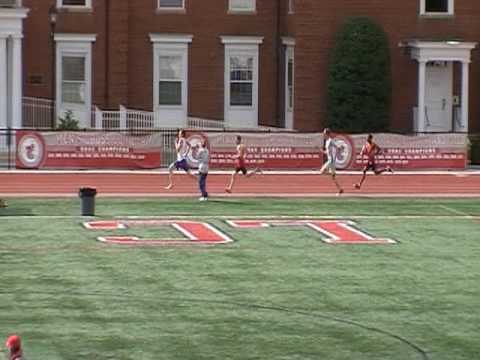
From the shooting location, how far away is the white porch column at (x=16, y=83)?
49.8m

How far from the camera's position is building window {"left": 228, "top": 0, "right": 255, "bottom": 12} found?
5416 cm

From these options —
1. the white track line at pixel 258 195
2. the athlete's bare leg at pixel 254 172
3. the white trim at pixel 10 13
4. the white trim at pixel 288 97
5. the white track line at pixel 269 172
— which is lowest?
the white track line at pixel 258 195

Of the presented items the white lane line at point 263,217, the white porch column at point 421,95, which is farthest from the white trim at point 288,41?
the white lane line at point 263,217

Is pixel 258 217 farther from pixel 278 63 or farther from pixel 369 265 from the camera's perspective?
pixel 278 63

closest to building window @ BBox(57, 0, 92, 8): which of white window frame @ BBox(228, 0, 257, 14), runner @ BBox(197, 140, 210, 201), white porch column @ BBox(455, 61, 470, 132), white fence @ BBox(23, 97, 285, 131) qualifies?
white fence @ BBox(23, 97, 285, 131)

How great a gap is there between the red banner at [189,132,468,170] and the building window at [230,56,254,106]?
7730 mm

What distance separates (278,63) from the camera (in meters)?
54.3

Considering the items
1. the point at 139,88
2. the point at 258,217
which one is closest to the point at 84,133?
the point at 139,88

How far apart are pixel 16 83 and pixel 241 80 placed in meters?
8.76

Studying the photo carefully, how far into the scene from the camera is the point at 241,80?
54.4 metres

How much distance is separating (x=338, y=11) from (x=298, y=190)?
11.5 metres

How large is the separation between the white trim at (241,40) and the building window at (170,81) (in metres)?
1.75

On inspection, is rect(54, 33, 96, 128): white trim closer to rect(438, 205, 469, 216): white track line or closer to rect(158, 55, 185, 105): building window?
rect(158, 55, 185, 105): building window

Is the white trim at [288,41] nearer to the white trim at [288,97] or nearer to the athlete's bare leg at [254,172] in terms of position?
the white trim at [288,97]
